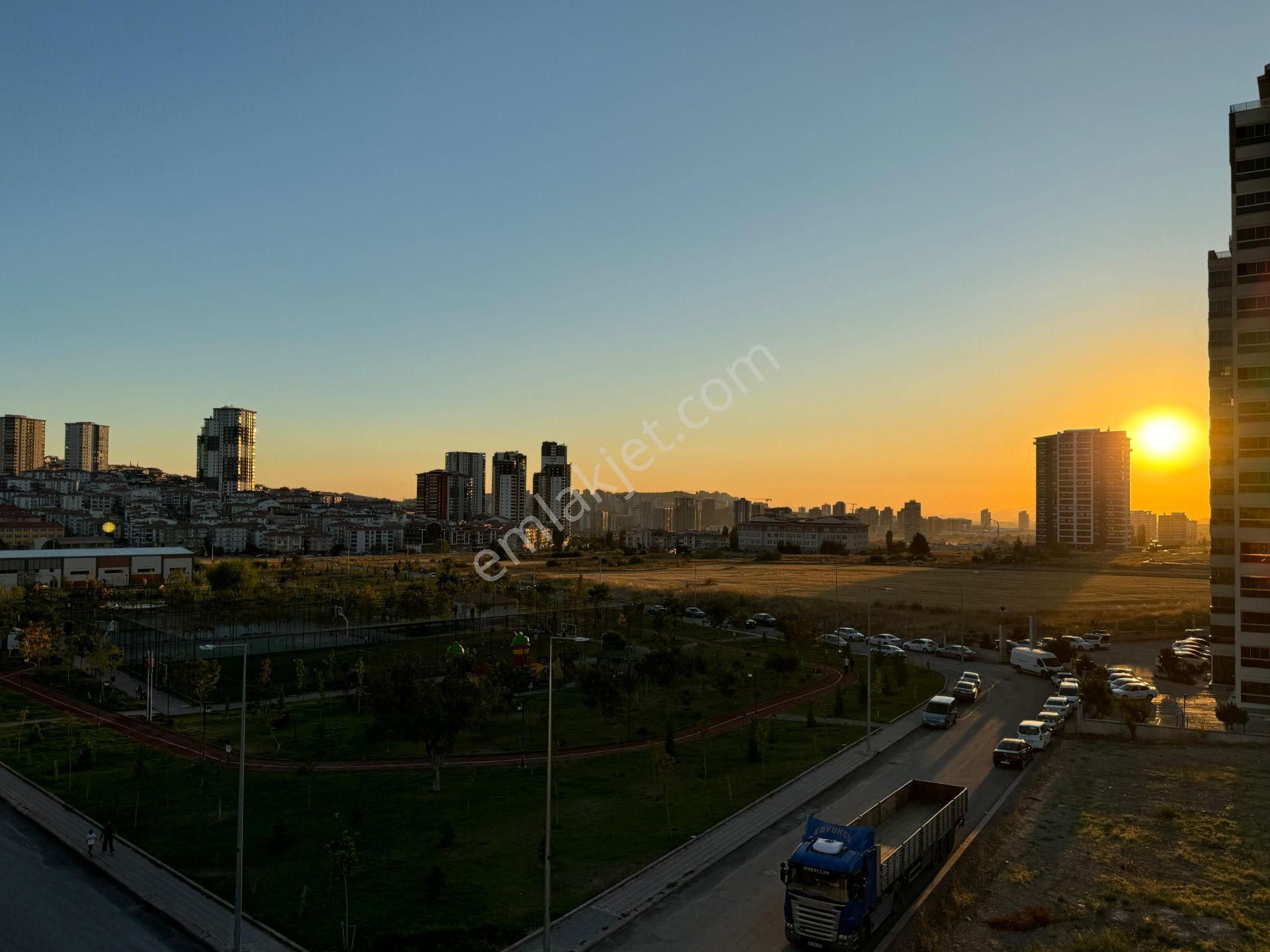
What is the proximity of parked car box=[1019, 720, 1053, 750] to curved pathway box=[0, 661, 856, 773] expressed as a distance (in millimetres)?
13185

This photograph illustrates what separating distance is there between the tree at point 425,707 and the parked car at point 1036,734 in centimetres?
2633

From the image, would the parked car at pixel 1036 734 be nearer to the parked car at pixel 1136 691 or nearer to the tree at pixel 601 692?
the parked car at pixel 1136 691

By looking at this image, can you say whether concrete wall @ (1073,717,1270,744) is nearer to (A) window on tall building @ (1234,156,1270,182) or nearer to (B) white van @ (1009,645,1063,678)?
(B) white van @ (1009,645,1063,678)

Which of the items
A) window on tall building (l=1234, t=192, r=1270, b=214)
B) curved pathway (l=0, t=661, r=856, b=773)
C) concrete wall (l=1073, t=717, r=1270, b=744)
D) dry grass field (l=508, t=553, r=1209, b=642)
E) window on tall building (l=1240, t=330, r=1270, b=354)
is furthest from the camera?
dry grass field (l=508, t=553, r=1209, b=642)

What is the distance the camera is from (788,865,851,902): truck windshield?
721 inches

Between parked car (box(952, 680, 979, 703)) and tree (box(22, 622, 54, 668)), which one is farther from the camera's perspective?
tree (box(22, 622, 54, 668))

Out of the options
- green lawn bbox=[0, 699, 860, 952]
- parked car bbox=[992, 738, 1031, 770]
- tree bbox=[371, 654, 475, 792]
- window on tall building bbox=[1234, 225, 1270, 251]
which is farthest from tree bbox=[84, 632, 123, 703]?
window on tall building bbox=[1234, 225, 1270, 251]

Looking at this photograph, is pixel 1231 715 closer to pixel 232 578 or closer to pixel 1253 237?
pixel 1253 237

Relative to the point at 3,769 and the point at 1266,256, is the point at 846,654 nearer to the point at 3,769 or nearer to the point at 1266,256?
the point at 1266,256

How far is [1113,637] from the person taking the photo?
72.5 meters

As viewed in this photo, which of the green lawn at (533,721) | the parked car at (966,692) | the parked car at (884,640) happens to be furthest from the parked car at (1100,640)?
the parked car at (966,692)

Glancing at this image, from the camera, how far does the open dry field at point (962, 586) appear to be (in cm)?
8694

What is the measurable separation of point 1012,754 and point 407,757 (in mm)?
27176

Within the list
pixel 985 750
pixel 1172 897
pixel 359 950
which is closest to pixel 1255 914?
pixel 1172 897
